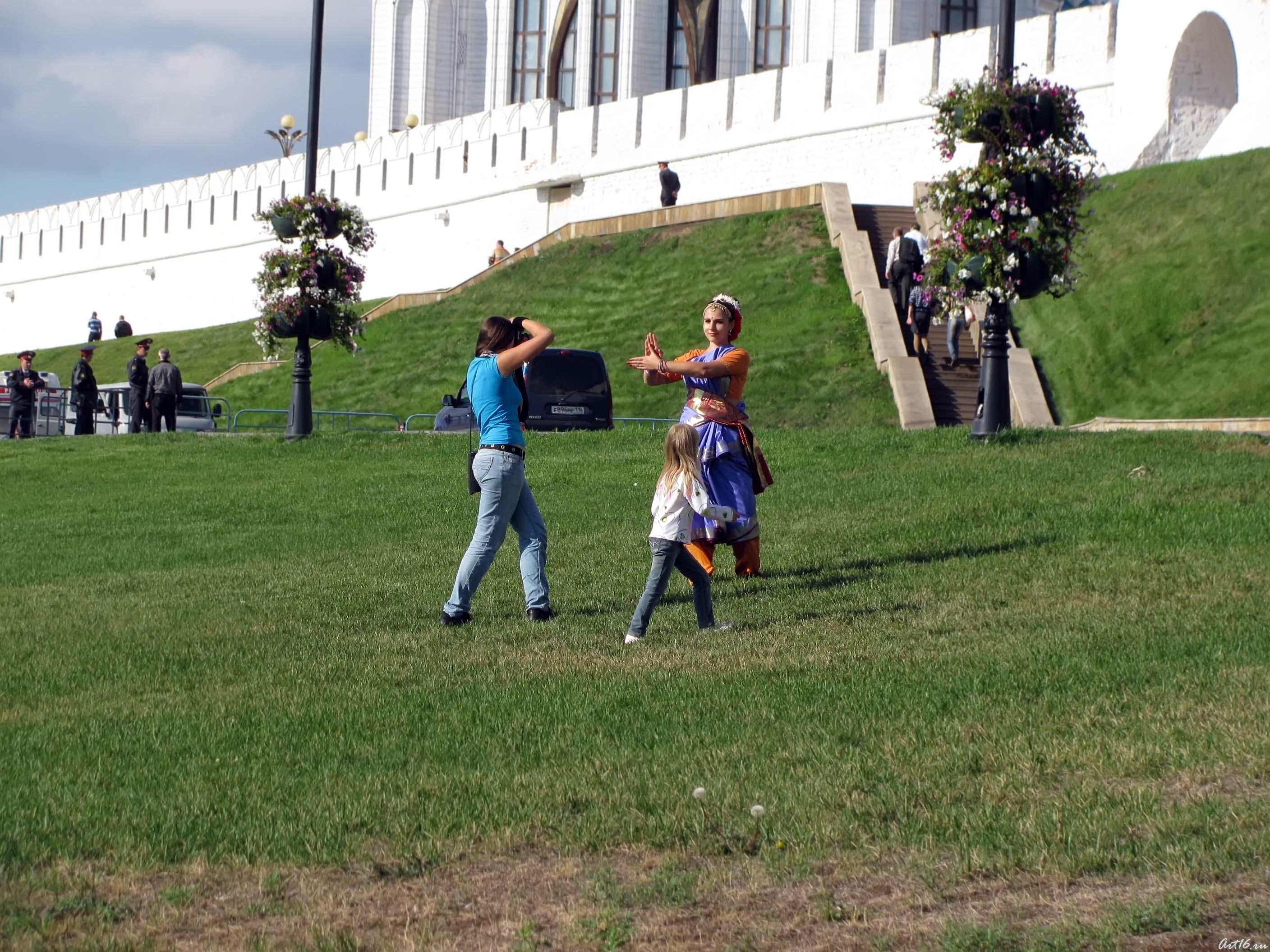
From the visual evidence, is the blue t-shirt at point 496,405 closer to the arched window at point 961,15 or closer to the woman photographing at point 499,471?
the woman photographing at point 499,471

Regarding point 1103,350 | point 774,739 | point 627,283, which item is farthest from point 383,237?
point 774,739

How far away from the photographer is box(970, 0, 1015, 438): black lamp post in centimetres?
1734

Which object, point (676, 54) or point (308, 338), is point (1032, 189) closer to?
point (308, 338)

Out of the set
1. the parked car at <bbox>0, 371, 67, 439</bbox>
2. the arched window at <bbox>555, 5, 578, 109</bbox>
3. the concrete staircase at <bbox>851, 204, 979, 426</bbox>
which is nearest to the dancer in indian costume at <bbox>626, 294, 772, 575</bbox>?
the concrete staircase at <bbox>851, 204, 979, 426</bbox>

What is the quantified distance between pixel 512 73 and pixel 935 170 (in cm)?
3351

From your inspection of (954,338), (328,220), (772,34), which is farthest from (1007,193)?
(772,34)

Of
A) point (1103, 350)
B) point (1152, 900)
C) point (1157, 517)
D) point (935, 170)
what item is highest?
point (935, 170)

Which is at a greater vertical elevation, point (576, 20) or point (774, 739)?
point (576, 20)

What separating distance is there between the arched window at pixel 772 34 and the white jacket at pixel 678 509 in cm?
5463

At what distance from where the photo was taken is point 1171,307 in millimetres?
26453

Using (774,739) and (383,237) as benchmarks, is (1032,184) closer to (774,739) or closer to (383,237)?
(774,739)

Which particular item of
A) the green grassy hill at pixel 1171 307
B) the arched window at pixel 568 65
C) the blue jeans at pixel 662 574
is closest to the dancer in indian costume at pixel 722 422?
the blue jeans at pixel 662 574

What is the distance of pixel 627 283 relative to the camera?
38.0m

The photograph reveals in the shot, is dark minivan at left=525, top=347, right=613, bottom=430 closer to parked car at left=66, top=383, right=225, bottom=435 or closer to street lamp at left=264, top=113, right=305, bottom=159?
parked car at left=66, top=383, right=225, bottom=435
